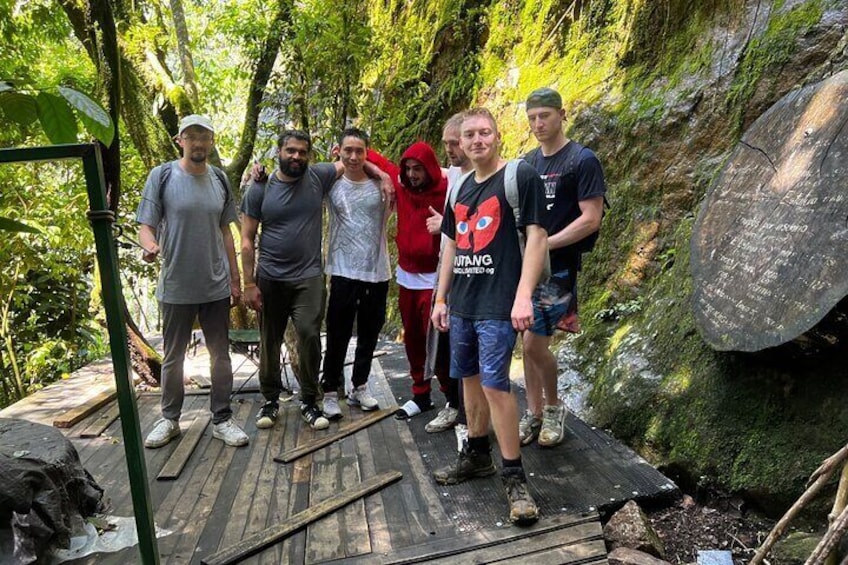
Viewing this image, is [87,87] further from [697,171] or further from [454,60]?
[697,171]

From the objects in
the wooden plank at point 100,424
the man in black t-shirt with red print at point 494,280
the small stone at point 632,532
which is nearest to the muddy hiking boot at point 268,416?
the wooden plank at point 100,424

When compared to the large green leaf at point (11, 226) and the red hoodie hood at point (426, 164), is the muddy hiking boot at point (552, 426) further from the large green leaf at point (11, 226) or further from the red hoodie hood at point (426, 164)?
the large green leaf at point (11, 226)

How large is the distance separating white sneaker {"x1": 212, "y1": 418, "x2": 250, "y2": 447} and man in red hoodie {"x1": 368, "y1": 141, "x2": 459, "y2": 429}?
116 centimetres

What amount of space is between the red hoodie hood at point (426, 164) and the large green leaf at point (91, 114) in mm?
2868

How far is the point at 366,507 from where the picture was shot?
3166mm

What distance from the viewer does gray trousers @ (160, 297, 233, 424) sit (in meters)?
4.03

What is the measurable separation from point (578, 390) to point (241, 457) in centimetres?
251

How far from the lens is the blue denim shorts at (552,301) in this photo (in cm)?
347

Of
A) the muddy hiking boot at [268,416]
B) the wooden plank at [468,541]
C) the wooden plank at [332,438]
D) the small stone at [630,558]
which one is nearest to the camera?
the small stone at [630,558]

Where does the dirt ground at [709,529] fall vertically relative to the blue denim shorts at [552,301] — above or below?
below

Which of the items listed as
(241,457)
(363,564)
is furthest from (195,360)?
(363,564)

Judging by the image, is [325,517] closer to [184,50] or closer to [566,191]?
[566,191]

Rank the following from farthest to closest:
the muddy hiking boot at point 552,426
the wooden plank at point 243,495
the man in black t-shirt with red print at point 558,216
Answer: the muddy hiking boot at point 552,426 → the man in black t-shirt with red print at point 558,216 → the wooden plank at point 243,495

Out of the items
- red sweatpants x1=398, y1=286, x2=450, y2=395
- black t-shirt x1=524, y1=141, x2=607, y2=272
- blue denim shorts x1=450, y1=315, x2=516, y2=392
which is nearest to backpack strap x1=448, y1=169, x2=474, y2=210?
black t-shirt x1=524, y1=141, x2=607, y2=272
